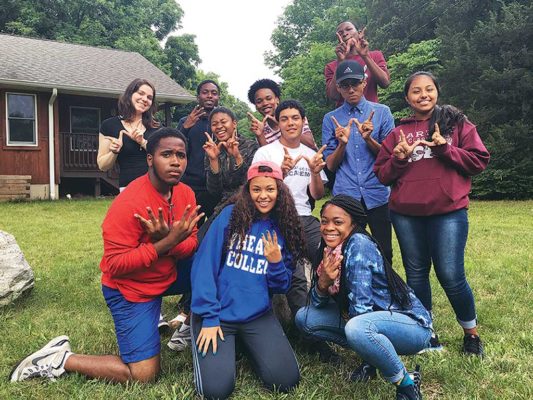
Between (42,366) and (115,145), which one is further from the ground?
(115,145)

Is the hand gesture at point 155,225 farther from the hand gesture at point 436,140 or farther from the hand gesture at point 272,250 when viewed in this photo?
the hand gesture at point 436,140

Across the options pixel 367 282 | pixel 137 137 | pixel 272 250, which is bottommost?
pixel 367 282

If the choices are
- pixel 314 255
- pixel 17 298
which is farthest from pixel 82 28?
pixel 314 255

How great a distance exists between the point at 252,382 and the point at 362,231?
1279mm

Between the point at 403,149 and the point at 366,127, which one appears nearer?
the point at 403,149

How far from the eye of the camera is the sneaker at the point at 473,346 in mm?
3510

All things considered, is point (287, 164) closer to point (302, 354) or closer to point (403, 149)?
point (403, 149)

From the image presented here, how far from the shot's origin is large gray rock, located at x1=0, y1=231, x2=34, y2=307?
4.68m

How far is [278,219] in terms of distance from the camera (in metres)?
3.46

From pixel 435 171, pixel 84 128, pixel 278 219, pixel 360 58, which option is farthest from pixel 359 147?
pixel 84 128

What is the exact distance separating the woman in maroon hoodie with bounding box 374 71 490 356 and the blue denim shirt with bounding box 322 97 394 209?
12.9 inches

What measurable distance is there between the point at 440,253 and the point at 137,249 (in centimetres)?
214

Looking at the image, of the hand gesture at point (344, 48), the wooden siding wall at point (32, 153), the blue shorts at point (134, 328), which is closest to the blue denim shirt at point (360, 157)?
the hand gesture at point (344, 48)

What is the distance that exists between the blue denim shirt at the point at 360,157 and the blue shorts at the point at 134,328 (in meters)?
1.83
